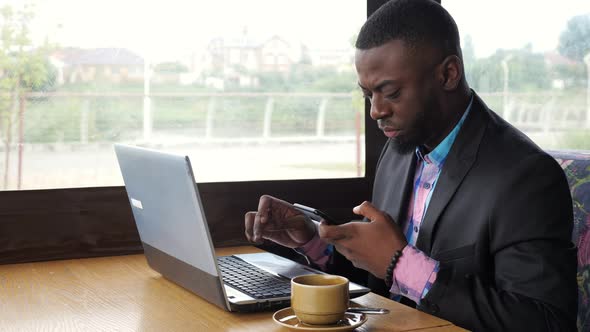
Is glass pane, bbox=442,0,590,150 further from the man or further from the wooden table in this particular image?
the wooden table

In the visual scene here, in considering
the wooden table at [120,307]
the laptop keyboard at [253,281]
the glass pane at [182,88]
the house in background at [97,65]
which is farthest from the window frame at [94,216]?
the laptop keyboard at [253,281]

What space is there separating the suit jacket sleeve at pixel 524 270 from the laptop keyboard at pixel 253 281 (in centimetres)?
28

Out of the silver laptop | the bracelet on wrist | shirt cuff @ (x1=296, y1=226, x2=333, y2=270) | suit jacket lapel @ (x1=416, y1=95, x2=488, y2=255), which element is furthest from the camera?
shirt cuff @ (x1=296, y1=226, x2=333, y2=270)

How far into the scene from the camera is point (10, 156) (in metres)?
2.06

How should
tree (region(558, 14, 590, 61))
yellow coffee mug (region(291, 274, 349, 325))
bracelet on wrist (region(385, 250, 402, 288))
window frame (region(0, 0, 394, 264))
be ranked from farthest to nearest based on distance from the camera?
tree (region(558, 14, 590, 61))
window frame (region(0, 0, 394, 264))
bracelet on wrist (region(385, 250, 402, 288))
yellow coffee mug (region(291, 274, 349, 325))

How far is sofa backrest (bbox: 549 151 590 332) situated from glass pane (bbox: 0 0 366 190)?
2.72ft

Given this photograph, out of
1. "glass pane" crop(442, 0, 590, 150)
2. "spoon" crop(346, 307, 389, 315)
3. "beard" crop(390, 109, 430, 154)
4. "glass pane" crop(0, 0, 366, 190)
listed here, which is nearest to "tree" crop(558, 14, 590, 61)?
"glass pane" crop(442, 0, 590, 150)

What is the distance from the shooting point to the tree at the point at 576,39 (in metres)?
2.67

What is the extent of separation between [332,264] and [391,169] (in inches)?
11.3

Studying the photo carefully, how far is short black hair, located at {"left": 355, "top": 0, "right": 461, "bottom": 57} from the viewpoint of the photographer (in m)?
1.63

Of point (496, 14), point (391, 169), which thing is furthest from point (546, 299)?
point (496, 14)

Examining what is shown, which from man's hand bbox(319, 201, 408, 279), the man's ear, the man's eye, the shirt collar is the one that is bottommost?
man's hand bbox(319, 201, 408, 279)

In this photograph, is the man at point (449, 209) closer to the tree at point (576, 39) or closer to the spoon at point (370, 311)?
the spoon at point (370, 311)

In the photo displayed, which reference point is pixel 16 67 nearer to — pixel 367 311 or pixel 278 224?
pixel 278 224
